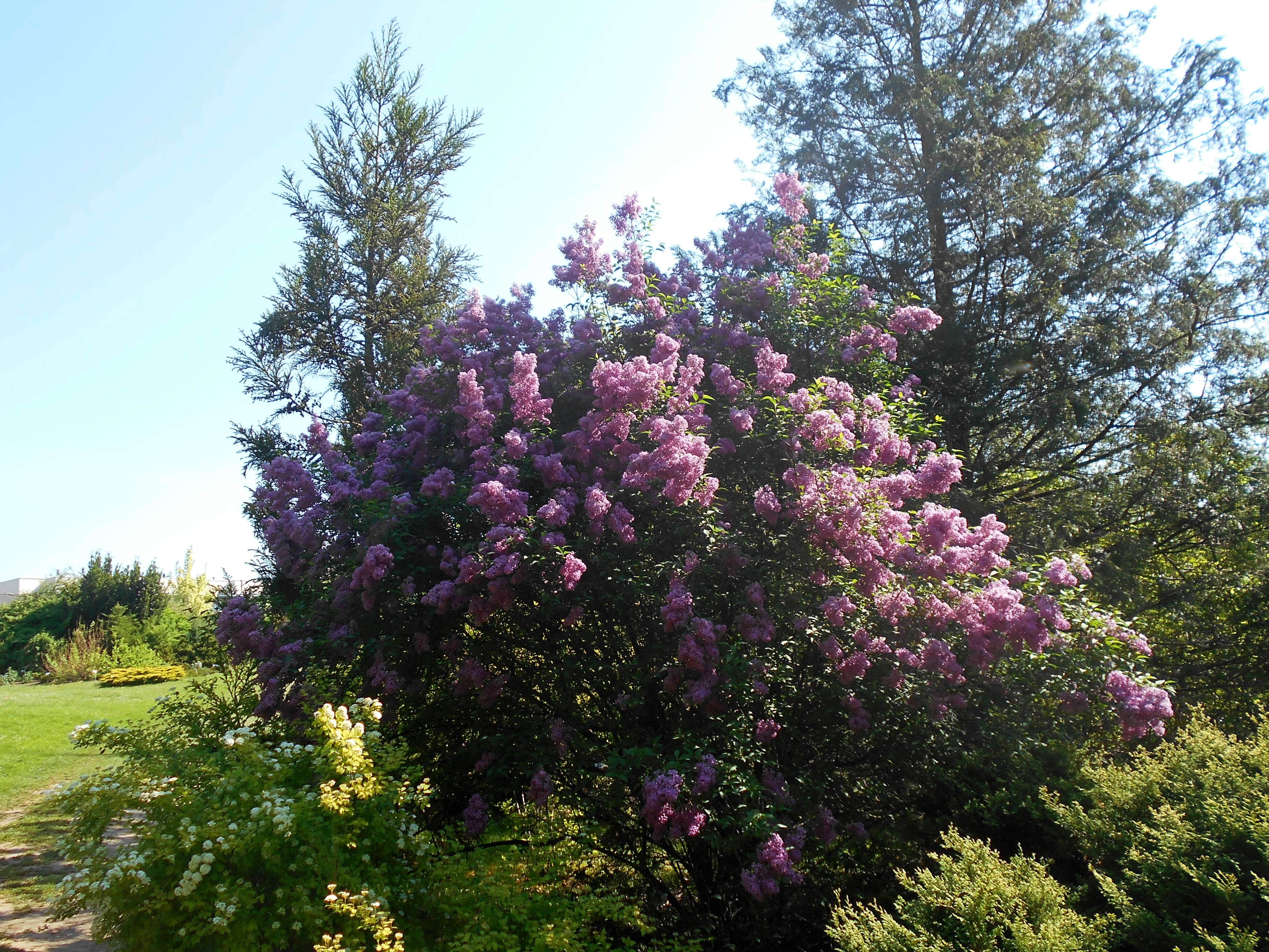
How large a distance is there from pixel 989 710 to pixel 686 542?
2.16 m

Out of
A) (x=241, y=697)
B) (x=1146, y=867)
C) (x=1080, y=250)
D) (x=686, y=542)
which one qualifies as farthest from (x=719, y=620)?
(x=1080, y=250)

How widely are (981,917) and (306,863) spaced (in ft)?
9.62

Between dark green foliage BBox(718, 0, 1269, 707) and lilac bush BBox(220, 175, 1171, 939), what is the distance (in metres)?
3.01

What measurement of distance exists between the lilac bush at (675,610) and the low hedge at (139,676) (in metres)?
15.1

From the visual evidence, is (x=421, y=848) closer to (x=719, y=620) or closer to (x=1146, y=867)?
(x=719, y=620)

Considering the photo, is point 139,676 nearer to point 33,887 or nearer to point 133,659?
point 133,659

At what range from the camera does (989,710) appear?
5.00 meters

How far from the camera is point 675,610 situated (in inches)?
175

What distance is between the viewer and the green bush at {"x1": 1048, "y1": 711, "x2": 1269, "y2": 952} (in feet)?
9.96

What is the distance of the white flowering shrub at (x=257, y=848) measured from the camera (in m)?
3.63

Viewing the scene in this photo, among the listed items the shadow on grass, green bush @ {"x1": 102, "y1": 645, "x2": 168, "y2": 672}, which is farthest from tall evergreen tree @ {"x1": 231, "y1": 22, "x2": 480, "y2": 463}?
green bush @ {"x1": 102, "y1": 645, "x2": 168, "y2": 672}

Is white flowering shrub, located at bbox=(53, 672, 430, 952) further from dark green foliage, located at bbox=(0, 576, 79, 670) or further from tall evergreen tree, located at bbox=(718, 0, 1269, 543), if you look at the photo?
dark green foliage, located at bbox=(0, 576, 79, 670)

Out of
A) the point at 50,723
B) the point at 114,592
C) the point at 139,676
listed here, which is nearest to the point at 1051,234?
the point at 50,723

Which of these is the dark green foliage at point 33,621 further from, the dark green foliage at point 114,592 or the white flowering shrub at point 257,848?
the white flowering shrub at point 257,848
